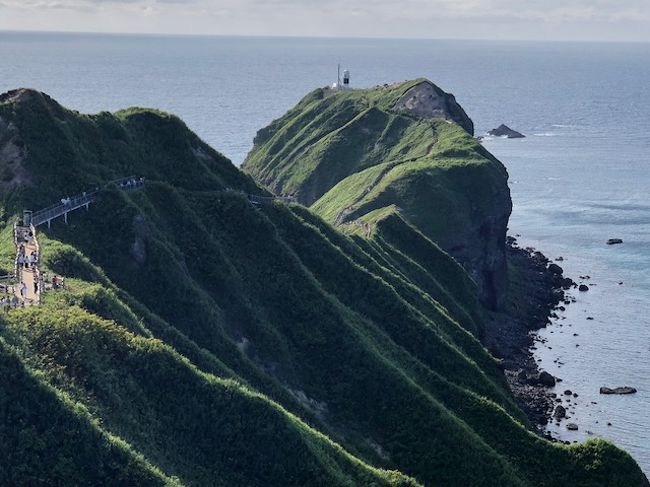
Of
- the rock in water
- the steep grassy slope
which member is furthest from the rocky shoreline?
the steep grassy slope

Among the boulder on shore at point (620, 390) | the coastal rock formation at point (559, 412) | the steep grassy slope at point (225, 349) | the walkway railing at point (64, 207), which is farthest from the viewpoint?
the boulder on shore at point (620, 390)

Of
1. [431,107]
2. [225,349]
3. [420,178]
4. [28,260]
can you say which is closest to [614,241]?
[420,178]

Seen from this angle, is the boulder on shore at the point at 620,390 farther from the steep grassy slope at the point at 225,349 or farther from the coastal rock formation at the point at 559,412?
the steep grassy slope at the point at 225,349

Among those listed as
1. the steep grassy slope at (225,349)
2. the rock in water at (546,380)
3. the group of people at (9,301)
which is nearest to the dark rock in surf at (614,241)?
the rock in water at (546,380)

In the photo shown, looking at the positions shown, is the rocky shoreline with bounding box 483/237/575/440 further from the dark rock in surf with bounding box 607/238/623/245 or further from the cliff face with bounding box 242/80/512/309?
the dark rock in surf with bounding box 607/238/623/245

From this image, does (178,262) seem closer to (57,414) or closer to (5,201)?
(5,201)

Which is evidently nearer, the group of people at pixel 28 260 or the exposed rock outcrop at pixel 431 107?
the group of people at pixel 28 260
